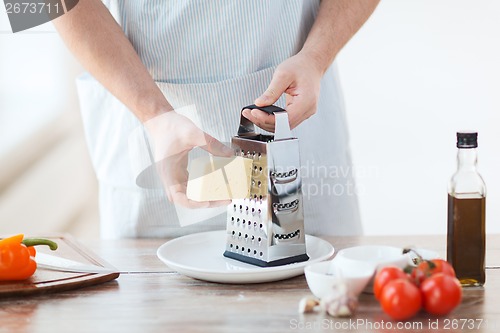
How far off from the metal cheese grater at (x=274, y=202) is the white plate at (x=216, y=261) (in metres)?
0.04

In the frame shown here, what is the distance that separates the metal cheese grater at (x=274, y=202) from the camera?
1.47 meters

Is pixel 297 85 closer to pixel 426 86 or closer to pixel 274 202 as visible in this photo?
pixel 274 202

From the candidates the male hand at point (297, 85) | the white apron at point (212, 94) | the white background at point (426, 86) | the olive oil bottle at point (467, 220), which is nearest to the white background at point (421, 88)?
the white background at point (426, 86)

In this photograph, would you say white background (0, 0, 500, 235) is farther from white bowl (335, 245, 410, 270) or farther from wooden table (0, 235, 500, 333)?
white bowl (335, 245, 410, 270)

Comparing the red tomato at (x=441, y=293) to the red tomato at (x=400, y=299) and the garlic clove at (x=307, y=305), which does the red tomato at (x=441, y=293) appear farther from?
the garlic clove at (x=307, y=305)

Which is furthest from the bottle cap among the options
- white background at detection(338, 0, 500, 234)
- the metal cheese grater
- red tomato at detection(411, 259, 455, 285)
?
white background at detection(338, 0, 500, 234)

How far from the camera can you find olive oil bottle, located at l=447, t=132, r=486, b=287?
4.42 ft

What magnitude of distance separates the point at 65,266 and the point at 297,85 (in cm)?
63

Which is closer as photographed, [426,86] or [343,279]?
[343,279]

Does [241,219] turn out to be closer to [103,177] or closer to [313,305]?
[313,305]

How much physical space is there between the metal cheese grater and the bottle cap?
0.32m

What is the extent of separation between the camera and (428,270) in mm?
1252

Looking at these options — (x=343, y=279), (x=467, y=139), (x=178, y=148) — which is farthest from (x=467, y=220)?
(x=178, y=148)

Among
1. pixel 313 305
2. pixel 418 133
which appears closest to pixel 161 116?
pixel 313 305
